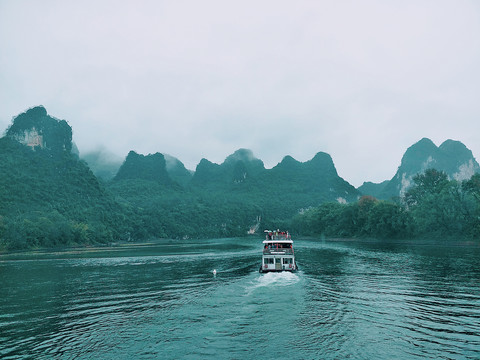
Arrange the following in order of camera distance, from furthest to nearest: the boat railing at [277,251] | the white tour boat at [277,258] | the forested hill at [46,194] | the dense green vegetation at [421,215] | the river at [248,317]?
the forested hill at [46,194] → the dense green vegetation at [421,215] → the boat railing at [277,251] → the white tour boat at [277,258] → the river at [248,317]

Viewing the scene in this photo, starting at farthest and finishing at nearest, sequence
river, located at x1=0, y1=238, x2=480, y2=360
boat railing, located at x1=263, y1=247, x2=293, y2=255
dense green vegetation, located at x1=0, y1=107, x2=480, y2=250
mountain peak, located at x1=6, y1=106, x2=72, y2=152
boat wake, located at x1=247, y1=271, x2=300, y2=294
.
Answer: mountain peak, located at x1=6, y1=106, x2=72, y2=152 → dense green vegetation, located at x1=0, y1=107, x2=480, y2=250 → boat railing, located at x1=263, y1=247, x2=293, y2=255 → boat wake, located at x1=247, y1=271, x2=300, y2=294 → river, located at x1=0, y1=238, x2=480, y2=360

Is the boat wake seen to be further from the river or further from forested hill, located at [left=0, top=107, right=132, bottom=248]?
forested hill, located at [left=0, top=107, right=132, bottom=248]

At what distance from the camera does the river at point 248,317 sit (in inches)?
683

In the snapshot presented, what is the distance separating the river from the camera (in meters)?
17.4

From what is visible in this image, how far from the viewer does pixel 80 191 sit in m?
170

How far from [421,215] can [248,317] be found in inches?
3614

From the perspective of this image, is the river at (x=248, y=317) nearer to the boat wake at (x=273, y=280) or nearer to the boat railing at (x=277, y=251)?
the boat wake at (x=273, y=280)

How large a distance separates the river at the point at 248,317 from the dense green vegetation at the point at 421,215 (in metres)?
57.3

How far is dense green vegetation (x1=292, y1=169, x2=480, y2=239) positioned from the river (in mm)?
57273

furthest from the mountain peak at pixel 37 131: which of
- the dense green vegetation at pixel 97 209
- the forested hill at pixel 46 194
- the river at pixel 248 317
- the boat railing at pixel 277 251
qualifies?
the boat railing at pixel 277 251

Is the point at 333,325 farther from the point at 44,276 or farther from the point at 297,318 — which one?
the point at 44,276

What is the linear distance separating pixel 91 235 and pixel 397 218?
110 m

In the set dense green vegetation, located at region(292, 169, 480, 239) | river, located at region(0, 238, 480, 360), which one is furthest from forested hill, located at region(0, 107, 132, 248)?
dense green vegetation, located at region(292, 169, 480, 239)

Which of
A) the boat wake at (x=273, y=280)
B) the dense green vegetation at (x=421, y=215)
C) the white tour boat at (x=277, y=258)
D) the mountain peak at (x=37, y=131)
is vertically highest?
the mountain peak at (x=37, y=131)
